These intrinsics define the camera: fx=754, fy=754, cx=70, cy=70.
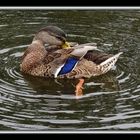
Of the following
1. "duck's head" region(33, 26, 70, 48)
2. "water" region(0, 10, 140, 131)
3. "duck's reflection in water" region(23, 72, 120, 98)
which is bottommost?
"duck's reflection in water" region(23, 72, 120, 98)

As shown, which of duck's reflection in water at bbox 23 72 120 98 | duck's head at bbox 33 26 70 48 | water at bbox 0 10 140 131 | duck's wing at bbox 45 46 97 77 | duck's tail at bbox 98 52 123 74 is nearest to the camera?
water at bbox 0 10 140 131

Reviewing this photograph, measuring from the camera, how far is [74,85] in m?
12.3

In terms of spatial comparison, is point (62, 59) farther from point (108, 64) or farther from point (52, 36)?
point (108, 64)

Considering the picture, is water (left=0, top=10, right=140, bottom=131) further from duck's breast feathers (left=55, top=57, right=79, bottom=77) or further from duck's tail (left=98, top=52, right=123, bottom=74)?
duck's breast feathers (left=55, top=57, right=79, bottom=77)

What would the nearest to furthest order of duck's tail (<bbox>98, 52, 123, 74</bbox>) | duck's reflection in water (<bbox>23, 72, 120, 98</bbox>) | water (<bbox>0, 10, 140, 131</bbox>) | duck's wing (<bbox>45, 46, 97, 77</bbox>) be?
water (<bbox>0, 10, 140, 131</bbox>) < duck's reflection in water (<bbox>23, 72, 120, 98</bbox>) < duck's wing (<bbox>45, 46, 97, 77</bbox>) < duck's tail (<bbox>98, 52, 123, 74</bbox>)

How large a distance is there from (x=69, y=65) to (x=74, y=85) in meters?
0.60

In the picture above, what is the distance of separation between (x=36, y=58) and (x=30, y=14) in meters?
2.23

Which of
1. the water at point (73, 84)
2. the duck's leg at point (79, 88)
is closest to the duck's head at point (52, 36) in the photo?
the water at point (73, 84)

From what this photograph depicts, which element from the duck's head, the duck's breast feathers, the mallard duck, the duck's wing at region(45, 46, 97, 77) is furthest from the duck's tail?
the duck's head

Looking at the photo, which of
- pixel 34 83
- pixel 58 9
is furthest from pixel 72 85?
pixel 58 9

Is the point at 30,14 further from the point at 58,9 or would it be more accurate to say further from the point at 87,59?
the point at 87,59

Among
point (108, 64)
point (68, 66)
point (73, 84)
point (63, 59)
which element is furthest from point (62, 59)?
point (108, 64)

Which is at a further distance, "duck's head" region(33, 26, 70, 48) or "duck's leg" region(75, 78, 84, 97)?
"duck's head" region(33, 26, 70, 48)

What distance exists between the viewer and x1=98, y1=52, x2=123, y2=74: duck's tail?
12.8m
